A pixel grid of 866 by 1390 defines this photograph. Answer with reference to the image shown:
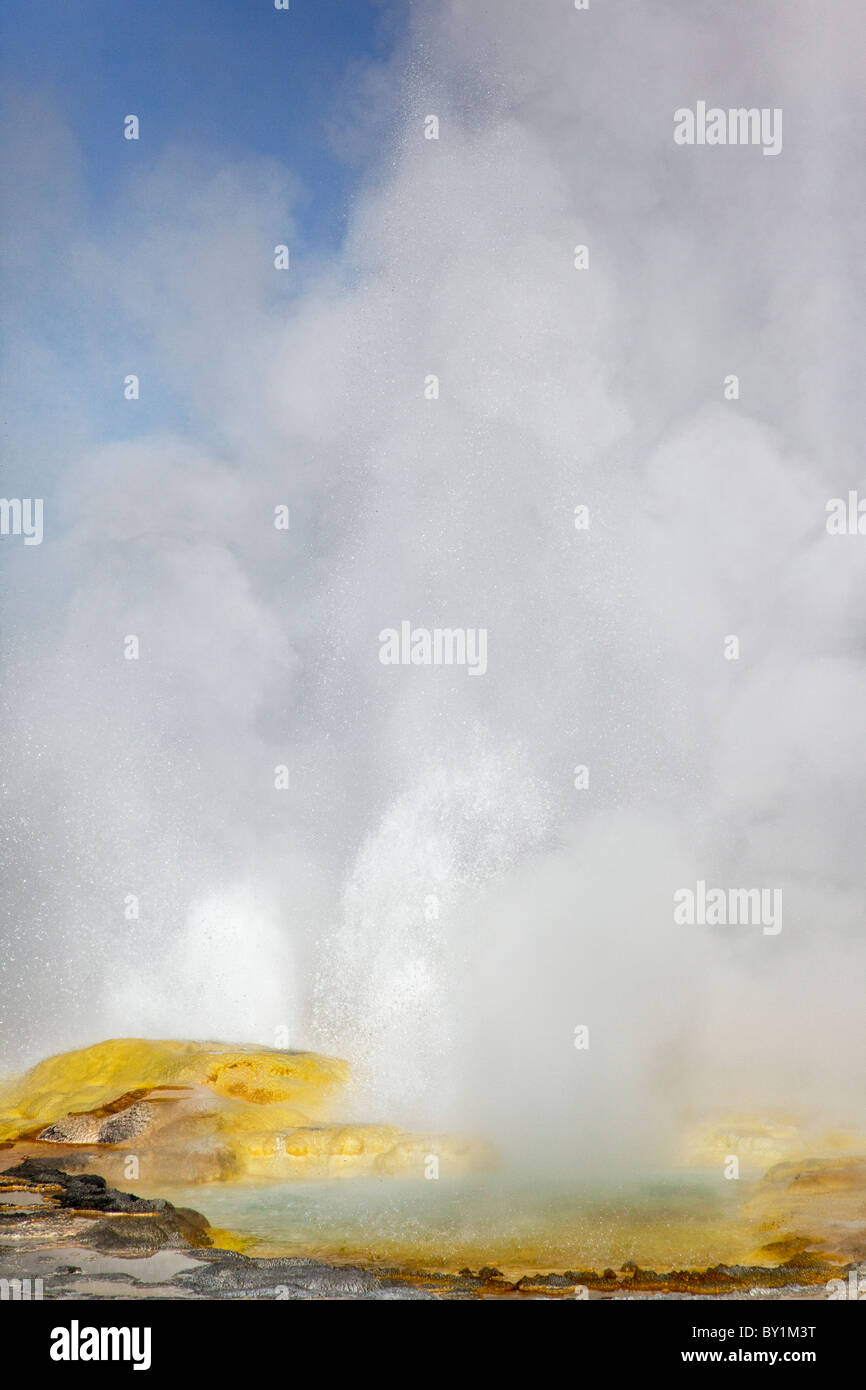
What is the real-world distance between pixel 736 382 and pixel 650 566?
1.81 meters

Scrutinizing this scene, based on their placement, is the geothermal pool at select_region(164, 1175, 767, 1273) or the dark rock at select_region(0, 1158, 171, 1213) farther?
the dark rock at select_region(0, 1158, 171, 1213)

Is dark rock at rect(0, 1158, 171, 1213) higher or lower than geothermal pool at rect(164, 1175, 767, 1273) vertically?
higher

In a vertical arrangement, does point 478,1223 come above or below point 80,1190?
below

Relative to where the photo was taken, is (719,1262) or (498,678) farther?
(498,678)

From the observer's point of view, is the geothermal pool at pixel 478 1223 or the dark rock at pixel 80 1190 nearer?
the geothermal pool at pixel 478 1223

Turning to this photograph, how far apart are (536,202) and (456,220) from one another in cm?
71

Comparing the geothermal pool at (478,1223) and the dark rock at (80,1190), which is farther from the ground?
the dark rock at (80,1190)

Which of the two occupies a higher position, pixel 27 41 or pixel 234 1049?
pixel 27 41

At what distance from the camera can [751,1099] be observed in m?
8.91

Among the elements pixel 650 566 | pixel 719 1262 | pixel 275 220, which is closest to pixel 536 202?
pixel 275 220
